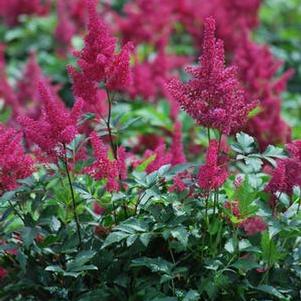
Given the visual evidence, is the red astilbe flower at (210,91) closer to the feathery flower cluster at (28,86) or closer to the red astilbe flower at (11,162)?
the red astilbe flower at (11,162)

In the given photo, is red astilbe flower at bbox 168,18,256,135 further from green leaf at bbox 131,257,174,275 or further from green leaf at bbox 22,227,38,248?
green leaf at bbox 22,227,38,248

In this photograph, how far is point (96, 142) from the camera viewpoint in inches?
115

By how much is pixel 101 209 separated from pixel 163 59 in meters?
2.38

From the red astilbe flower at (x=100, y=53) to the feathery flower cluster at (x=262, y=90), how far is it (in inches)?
55.8

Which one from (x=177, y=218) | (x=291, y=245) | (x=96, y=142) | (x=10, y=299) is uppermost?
Result: (x=96, y=142)

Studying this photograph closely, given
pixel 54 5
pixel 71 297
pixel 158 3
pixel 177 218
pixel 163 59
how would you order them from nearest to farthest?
pixel 177 218 → pixel 71 297 → pixel 163 59 → pixel 158 3 → pixel 54 5

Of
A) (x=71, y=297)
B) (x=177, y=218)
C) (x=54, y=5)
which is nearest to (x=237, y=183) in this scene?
(x=177, y=218)

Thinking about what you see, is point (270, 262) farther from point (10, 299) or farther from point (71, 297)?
point (10, 299)

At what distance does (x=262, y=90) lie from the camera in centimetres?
465

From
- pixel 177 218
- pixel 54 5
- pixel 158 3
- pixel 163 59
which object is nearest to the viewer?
pixel 177 218

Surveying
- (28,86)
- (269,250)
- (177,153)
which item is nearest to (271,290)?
(269,250)

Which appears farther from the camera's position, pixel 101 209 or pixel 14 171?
pixel 101 209

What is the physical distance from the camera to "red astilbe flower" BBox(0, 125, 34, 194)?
2918 millimetres

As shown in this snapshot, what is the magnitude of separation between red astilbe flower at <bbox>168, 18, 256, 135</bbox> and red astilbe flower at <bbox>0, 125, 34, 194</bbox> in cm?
64
